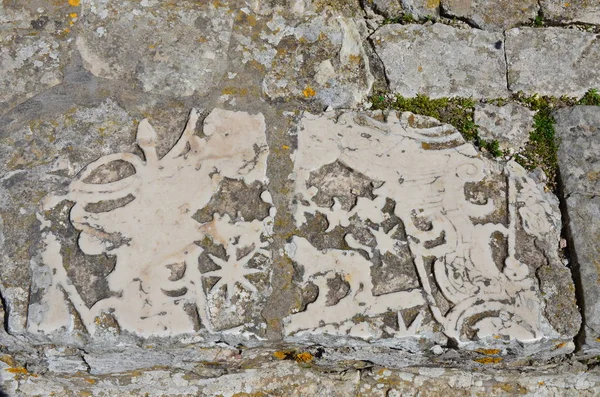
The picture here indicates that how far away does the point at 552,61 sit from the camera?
3.10 metres

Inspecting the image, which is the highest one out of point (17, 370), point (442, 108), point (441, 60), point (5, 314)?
point (441, 60)

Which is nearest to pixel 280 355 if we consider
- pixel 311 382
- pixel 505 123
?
pixel 311 382

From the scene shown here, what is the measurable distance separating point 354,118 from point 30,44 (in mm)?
1527

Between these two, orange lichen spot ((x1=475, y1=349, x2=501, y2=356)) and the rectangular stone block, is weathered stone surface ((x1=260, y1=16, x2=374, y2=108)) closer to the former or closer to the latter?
the rectangular stone block

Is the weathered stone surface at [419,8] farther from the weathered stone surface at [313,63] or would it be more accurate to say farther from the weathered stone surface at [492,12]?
the weathered stone surface at [313,63]

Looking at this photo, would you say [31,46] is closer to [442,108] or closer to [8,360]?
[8,360]

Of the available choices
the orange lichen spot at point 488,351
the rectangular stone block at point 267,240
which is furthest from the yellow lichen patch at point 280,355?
the orange lichen spot at point 488,351

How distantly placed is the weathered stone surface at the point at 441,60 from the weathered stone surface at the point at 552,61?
0.27ft

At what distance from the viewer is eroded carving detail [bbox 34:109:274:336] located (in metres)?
2.41

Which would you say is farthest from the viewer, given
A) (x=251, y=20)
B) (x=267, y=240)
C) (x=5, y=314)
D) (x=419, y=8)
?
(x=419, y=8)

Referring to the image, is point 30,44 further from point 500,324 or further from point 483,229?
point 500,324

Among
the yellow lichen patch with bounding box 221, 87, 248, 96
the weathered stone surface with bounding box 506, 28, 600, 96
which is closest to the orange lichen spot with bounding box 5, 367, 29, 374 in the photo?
the yellow lichen patch with bounding box 221, 87, 248, 96

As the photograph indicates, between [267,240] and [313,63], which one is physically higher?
[313,63]

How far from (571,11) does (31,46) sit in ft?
9.02
